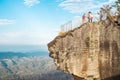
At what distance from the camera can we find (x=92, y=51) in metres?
49.4

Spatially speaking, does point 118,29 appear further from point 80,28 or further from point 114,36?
point 80,28

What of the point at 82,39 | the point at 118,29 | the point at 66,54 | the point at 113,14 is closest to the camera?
the point at 118,29

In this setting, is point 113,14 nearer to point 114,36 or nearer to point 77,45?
point 114,36

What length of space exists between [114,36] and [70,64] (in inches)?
467

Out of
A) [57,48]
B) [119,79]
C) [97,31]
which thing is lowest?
[119,79]

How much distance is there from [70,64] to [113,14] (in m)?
12.5

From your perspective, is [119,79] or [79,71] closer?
[119,79]

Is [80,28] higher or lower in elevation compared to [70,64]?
higher

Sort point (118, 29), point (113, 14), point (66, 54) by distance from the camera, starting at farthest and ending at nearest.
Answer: point (66, 54) → point (113, 14) → point (118, 29)

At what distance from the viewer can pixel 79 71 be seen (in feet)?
169

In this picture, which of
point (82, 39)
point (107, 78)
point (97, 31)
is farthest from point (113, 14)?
point (107, 78)

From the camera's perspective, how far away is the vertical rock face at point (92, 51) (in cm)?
4509

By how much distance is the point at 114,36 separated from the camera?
44.8 meters

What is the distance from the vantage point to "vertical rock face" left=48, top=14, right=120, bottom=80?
148ft
